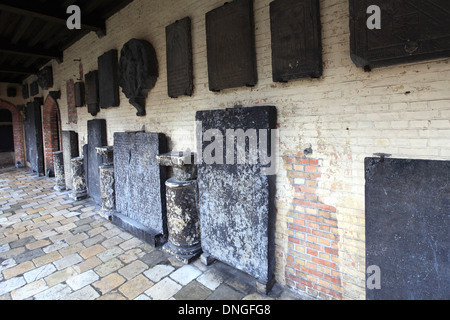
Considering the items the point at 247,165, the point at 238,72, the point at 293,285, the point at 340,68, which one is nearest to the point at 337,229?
the point at 293,285

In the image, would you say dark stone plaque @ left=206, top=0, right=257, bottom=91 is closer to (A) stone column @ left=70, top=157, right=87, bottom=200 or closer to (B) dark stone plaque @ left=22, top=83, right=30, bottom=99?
(A) stone column @ left=70, top=157, right=87, bottom=200

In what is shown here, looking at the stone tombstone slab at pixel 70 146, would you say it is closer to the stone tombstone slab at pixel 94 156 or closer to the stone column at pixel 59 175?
the stone column at pixel 59 175

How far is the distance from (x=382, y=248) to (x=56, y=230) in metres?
4.39

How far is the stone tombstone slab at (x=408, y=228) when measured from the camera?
1.60m

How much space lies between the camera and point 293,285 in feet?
7.91

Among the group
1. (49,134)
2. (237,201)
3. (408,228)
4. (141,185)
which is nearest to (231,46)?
(237,201)

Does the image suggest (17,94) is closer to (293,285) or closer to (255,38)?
(255,38)

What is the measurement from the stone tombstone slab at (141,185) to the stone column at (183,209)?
357mm

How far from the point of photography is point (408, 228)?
67.2 inches

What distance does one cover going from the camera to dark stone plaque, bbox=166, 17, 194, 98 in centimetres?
312

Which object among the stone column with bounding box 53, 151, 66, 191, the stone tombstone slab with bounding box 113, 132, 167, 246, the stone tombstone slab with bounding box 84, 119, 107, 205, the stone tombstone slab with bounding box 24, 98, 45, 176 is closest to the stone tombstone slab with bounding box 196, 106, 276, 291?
the stone tombstone slab with bounding box 113, 132, 167, 246

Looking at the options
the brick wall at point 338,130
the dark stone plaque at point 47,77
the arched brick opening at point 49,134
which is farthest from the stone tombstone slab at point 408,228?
the arched brick opening at point 49,134

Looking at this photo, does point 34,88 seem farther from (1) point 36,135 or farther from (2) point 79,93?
(2) point 79,93

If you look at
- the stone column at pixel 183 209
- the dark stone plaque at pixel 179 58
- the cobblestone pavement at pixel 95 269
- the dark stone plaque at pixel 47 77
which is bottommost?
the cobblestone pavement at pixel 95 269
